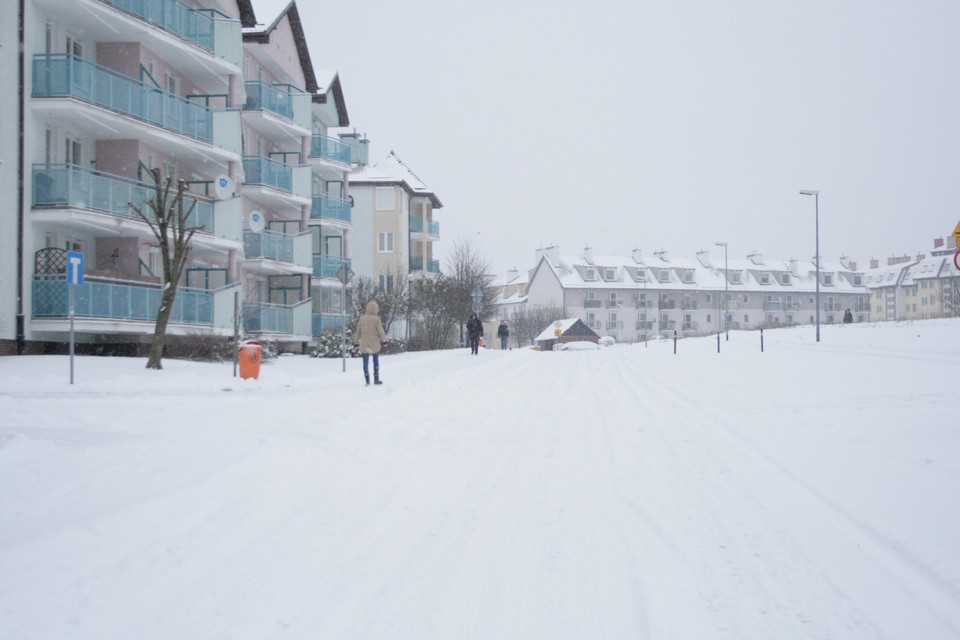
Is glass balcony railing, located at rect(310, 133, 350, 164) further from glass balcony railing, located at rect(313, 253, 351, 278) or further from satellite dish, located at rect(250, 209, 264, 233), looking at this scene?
satellite dish, located at rect(250, 209, 264, 233)

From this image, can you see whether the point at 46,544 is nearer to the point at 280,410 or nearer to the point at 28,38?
the point at 280,410

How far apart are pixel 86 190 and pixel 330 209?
70.2 feet

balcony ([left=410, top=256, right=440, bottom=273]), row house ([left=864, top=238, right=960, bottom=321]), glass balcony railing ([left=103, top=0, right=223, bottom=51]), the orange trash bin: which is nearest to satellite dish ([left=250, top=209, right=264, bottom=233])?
glass balcony railing ([left=103, top=0, right=223, bottom=51])

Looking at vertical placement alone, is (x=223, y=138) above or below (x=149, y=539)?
above

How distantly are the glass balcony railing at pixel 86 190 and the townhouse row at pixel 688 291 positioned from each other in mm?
83364

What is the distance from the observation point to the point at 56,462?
7617 millimetres

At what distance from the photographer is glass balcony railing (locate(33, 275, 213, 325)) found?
21.2 m

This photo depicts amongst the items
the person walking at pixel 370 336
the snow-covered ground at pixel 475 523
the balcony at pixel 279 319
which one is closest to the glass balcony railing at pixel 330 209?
the balcony at pixel 279 319

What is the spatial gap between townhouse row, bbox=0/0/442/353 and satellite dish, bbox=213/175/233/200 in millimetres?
72

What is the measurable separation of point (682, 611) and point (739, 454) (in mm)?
4922

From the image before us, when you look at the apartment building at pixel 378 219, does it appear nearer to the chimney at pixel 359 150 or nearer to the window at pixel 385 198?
the window at pixel 385 198

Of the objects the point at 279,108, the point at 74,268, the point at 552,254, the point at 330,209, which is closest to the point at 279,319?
the point at 279,108

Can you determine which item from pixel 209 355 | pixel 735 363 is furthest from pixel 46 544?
pixel 735 363

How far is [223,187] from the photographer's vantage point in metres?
28.2
